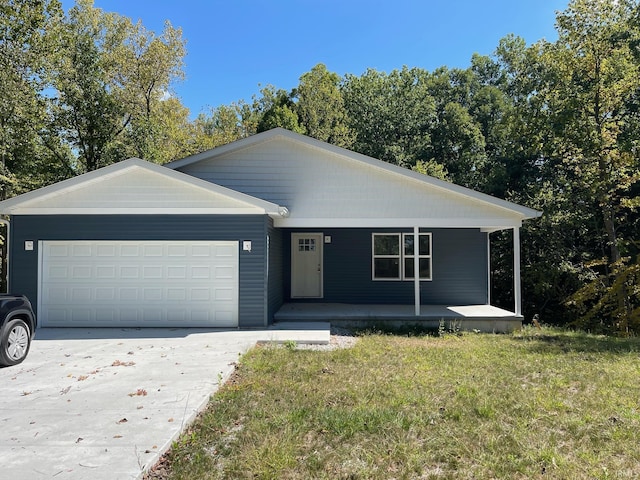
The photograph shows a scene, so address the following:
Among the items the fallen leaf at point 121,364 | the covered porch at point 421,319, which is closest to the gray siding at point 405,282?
the covered porch at point 421,319

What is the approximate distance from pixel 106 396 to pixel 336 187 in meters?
7.00

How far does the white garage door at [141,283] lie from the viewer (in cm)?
943

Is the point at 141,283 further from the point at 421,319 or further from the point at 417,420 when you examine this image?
the point at 417,420

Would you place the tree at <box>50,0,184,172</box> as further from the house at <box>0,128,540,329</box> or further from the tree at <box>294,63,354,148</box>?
the house at <box>0,128,540,329</box>

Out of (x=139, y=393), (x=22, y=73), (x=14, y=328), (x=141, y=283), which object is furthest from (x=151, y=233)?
(x=22, y=73)

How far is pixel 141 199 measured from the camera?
9.23 meters

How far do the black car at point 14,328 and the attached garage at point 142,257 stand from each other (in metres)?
2.85

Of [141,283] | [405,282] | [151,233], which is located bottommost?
[405,282]

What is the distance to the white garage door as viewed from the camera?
30.9 feet

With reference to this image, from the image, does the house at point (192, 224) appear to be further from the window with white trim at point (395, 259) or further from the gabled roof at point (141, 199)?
the window with white trim at point (395, 259)

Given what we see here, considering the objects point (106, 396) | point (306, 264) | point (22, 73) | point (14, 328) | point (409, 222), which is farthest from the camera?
point (22, 73)

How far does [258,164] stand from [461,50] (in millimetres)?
19169

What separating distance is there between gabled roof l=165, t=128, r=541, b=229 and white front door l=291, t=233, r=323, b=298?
2315 mm

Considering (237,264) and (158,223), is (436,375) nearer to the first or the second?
(237,264)
